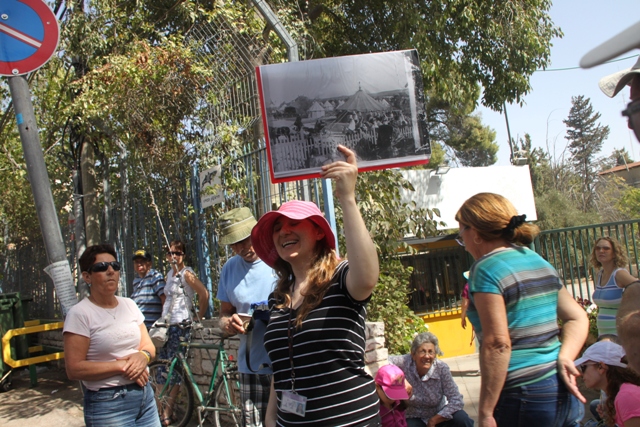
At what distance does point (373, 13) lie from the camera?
11078mm

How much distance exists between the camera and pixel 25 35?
3873 mm

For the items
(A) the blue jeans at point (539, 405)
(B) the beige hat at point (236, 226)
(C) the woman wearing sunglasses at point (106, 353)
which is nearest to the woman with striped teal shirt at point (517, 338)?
(A) the blue jeans at point (539, 405)

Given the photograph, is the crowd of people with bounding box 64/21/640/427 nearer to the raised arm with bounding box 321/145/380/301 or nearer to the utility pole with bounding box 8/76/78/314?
the raised arm with bounding box 321/145/380/301

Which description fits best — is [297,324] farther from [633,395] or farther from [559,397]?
[633,395]

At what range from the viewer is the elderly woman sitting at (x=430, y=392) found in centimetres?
436

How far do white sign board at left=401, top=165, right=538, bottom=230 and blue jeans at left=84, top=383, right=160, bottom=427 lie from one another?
1188 centimetres

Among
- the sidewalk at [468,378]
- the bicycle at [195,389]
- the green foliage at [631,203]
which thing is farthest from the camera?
the green foliage at [631,203]

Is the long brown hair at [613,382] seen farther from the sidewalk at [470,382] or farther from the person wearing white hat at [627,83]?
the sidewalk at [470,382]

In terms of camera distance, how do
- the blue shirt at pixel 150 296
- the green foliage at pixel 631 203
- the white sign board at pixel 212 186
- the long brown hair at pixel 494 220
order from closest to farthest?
the long brown hair at pixel 494 220
the white sign board at pixel 212 186
the blue shirt at pixel 150 296
the green foliage at pixel 631 203

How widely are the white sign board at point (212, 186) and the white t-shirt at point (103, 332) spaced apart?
8.97ft

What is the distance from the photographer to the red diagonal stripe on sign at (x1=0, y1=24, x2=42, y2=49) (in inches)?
150

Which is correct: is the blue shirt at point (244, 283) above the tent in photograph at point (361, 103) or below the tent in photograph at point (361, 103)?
below

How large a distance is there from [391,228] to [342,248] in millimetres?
1071

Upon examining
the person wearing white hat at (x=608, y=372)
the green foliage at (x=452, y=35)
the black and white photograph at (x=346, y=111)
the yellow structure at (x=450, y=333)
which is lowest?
the yellow structure at (x=450, y=333)
